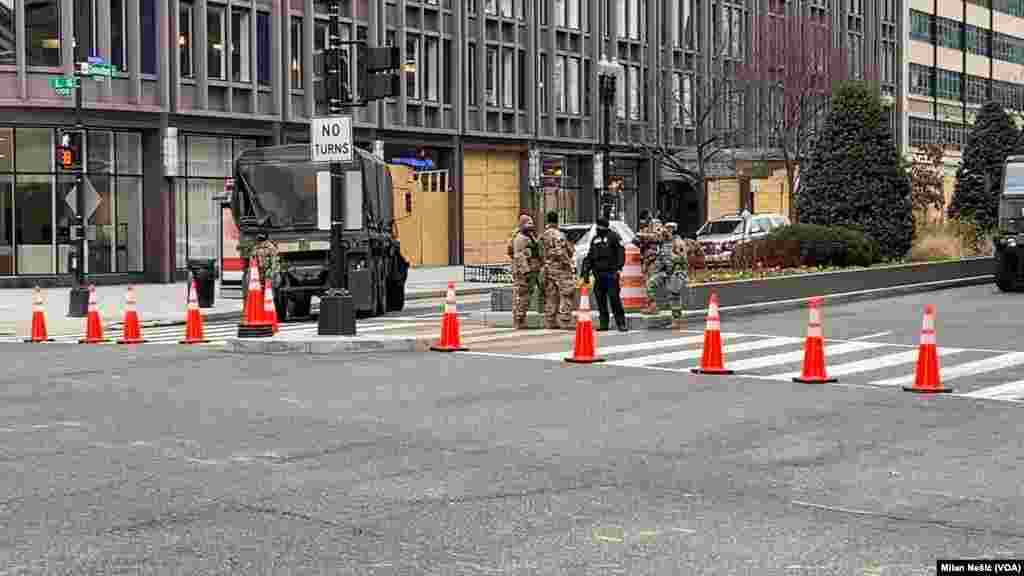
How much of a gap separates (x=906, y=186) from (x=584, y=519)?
2842 centimetres

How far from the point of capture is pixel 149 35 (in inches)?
1688

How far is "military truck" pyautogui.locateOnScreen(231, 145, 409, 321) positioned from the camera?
1101 inches

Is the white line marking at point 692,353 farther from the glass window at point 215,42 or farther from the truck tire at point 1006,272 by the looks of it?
the glass window at point 215,42

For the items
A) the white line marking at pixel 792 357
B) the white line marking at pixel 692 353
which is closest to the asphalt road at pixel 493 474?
the white line marking at pixel 692 353

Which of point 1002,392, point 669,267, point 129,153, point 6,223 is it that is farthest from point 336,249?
point 129,153

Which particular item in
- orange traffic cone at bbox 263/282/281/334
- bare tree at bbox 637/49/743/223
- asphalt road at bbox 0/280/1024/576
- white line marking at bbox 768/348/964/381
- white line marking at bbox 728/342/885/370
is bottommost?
asphalt road at bbox 0/280/1024/576

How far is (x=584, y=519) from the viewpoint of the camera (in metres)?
8.48

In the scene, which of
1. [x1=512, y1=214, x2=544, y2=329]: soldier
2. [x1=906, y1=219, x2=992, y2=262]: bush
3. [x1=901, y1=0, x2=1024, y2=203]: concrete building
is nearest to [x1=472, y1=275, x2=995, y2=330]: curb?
[x1=512, y1=214, x2=544, y2=329]: soldier

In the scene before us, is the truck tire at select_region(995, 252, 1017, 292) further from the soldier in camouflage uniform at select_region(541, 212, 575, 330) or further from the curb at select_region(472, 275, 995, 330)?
the soldier in camouflage uniform at select_region(541, 212, 575, 330)

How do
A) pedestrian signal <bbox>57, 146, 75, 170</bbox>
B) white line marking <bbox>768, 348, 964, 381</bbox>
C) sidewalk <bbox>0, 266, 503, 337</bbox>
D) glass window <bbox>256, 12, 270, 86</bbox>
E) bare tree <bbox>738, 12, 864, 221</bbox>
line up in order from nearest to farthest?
white line marking <bbox>768, 348, 964, 381</bbox> → sidewalk <bbox>0, 266, 503, 337</bbox> → pedestrian signal <bbox>57, 146, 75, 170</bbox> → glass window <bbox>256, 12, 270, 86</bbox> → bare tree <bbox>738, 12, 864, 221</bbox>

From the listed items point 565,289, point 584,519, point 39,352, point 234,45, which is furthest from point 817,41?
point 584,519

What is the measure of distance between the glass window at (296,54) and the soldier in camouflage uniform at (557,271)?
85.6ft

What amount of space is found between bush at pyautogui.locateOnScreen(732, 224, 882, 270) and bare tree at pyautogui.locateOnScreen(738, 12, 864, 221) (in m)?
21.3

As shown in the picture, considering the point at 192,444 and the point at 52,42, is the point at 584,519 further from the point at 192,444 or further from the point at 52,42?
the point at 52,42
